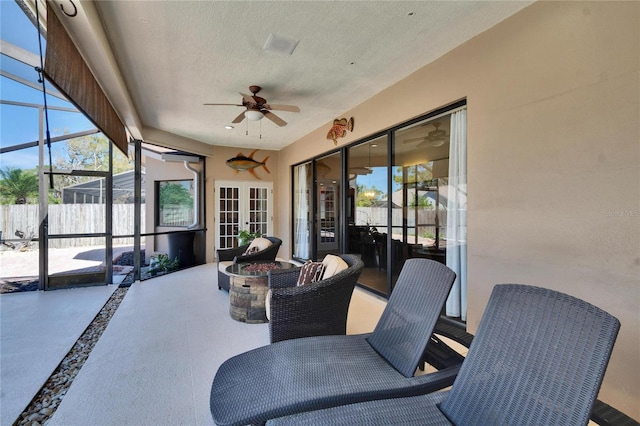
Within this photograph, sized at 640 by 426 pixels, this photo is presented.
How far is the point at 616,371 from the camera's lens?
1.92m

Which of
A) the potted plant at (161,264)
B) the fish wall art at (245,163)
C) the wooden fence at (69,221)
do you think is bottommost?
the potted plant at (161,264)

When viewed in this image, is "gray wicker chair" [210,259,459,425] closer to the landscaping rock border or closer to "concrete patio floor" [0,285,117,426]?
the landscaping rock border

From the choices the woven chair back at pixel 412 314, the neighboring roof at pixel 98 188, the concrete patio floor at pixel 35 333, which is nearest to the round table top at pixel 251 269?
the concrete patio floor at pixel 35 333

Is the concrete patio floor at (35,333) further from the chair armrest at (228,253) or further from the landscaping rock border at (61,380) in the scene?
the chair armrest at (228,253)

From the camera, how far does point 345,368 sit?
1.73 metres

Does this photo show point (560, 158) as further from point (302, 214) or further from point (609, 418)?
point (302, 214)

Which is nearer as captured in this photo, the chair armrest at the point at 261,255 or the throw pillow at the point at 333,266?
the throw pillow at the point at 333,266

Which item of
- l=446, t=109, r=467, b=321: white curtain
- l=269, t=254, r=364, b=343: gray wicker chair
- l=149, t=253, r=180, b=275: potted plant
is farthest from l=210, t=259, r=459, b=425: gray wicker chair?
l=149, t=253, r=180, b=275: potted plant

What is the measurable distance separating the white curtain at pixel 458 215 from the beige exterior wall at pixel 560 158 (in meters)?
0.21

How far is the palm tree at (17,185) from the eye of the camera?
14.1 ft

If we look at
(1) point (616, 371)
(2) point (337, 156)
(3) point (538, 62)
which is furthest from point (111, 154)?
(1) point (616, 371)

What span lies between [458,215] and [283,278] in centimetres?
196

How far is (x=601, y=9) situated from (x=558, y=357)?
2.28 meters

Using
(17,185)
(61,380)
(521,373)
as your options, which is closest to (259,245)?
(61,380)
